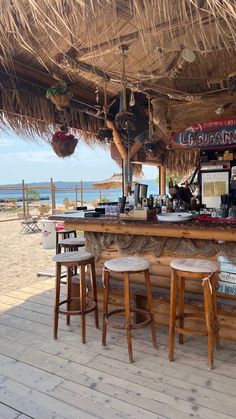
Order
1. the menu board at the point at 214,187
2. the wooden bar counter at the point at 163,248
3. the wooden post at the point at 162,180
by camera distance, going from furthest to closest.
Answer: the wooden post at the point at 162,180
the menu board at the point at 214,187
the wooden bar counter at the point at 163,248

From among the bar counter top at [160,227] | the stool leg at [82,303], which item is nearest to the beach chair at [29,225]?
the bar counter top at [160,227]

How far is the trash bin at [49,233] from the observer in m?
7.45

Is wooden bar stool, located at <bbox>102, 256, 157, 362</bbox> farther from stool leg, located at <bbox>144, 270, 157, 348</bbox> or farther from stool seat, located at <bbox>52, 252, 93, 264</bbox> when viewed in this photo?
stool seat, located at <bbox>52, 252, 93, 264</bbox>

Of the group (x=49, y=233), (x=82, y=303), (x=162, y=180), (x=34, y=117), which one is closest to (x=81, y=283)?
(x=82, y=303)

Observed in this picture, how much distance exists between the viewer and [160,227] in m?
2.49

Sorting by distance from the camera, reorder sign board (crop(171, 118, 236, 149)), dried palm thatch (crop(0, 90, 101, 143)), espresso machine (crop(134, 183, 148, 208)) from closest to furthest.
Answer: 1. espresso machine (crop(134, 183, 148, 208))
2. dried palm thatch (crop(0, 90, 101, 143))
3. sign board (crop(171, 118, 236, 149))

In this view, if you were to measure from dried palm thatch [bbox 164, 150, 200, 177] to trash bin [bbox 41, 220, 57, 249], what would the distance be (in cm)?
301

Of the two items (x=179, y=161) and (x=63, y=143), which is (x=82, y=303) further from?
(x=179, y=161)

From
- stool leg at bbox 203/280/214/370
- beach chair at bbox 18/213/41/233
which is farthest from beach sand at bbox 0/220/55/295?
stool leg at bbox 203/280/214/370

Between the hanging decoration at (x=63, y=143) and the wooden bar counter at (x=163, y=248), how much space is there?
1.02 m

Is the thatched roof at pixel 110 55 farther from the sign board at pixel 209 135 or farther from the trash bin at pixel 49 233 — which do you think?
the trash bin at pixel 49 233

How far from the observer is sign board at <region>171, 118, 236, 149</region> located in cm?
411

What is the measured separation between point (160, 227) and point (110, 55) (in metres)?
2.06

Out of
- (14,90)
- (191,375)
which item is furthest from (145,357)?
(14,90)
